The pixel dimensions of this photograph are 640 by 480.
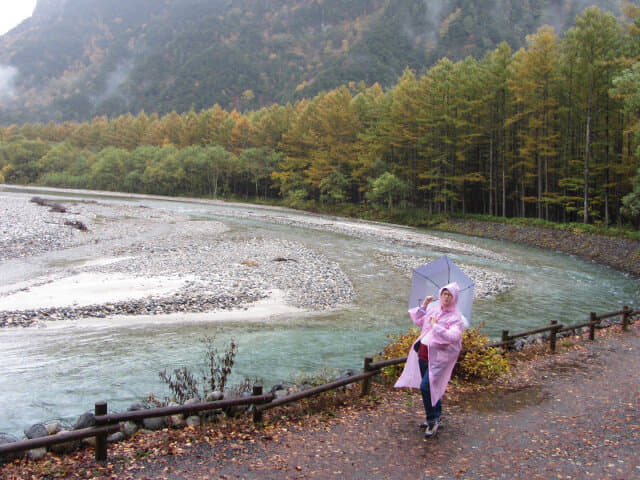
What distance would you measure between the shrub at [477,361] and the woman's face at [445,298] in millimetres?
3247

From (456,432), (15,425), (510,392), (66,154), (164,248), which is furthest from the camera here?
(66,154)

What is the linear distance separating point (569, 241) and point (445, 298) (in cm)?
2957

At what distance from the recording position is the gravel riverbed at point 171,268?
46.0 feet

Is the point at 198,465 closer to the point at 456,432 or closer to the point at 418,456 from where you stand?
the point at 418,456

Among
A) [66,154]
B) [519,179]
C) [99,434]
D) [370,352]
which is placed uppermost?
[66,154]

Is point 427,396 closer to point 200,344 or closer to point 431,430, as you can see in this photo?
point 431,430

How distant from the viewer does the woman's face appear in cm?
578

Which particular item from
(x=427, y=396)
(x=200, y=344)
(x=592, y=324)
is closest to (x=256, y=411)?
(x=427, y=396)

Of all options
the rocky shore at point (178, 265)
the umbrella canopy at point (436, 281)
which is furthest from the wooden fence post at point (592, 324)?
the rocky shore at point (178, 265)

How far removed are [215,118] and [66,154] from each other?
36879mm

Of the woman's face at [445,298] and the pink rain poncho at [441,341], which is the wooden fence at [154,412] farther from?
the woman's face at [445,298]

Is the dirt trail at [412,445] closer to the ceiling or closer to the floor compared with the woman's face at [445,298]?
closer to the floor

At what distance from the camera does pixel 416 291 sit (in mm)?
7352

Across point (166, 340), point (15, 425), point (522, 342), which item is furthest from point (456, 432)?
point (166, 340)
